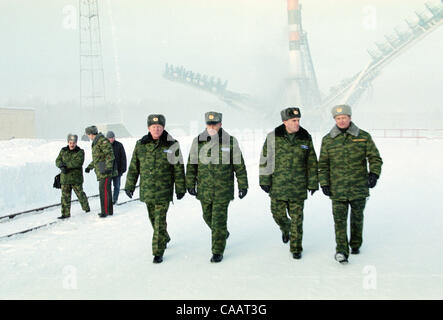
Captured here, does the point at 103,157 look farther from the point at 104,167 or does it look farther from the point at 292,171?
the point at 292,171

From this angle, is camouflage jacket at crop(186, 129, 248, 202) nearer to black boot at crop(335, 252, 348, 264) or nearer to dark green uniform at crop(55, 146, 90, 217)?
black boot at crop(335, 252, 348, 264)

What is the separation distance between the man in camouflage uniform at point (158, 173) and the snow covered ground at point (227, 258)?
338 millimetres

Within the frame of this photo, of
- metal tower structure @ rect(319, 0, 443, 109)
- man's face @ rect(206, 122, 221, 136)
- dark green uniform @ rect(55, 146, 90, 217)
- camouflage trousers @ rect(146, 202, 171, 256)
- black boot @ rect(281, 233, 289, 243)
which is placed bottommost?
black boot @ rect(281, 233, 289, 243)

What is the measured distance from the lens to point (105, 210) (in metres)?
6.32

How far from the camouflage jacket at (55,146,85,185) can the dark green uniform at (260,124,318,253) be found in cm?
377

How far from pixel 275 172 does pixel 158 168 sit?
1342 mm

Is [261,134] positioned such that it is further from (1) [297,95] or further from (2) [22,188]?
(2) [22,188]

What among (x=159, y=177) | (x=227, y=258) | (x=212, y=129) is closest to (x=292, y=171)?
(x=212, y=129)

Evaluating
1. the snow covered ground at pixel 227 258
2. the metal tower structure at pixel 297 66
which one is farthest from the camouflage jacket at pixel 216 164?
the metal tower structure at pixel 297 66

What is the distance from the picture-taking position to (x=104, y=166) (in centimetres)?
625

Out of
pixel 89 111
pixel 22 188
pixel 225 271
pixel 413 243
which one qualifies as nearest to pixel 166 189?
pixel 225 271

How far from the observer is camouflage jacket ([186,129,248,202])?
13.1ft

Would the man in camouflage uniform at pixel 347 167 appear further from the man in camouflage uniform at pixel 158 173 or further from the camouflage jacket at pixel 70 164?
the camouflage jacket at pixel 70 164

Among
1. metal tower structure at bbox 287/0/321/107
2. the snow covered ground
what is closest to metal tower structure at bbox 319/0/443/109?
metal tower structure at bbox 287/0/321/107
